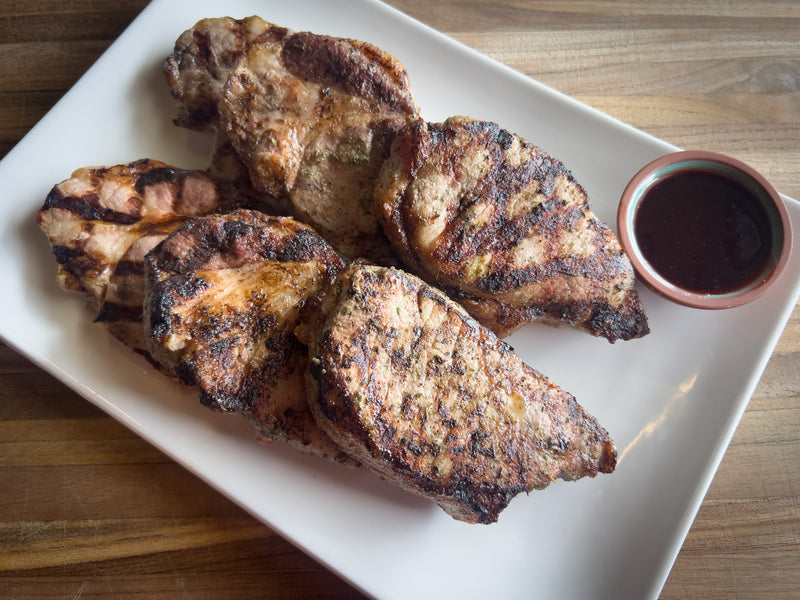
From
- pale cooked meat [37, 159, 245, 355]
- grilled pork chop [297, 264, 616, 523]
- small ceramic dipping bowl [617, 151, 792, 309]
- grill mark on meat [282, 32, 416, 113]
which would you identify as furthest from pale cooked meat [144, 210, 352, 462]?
small ceramic dipping bowl [617, 151, 792, 309]

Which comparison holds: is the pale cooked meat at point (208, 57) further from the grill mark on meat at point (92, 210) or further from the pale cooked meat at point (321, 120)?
the grill mark on meat at point (92, 210)

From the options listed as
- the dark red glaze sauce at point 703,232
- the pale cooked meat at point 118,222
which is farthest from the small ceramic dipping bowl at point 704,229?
the pale cooked meat at point 118,222

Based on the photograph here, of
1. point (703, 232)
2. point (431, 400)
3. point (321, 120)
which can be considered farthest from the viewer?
point (703, 232)

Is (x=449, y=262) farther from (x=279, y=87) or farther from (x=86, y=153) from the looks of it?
(x=86, y=153)

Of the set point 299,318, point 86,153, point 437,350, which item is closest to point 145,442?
point 299,318

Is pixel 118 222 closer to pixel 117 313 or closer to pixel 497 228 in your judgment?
pixel 117 313

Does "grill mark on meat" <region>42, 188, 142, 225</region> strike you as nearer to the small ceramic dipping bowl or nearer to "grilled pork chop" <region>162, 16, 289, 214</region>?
"grilled pork chop" <region>162, 16, 289, 214</region>

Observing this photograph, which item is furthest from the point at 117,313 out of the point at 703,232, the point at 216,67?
the point at 703,232
